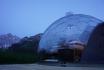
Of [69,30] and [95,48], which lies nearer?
[95,48]

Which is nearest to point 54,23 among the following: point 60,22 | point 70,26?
point 60,22

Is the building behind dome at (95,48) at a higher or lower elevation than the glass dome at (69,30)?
lower

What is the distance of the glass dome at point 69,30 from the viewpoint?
1174 inches

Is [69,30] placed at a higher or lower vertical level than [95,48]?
higher

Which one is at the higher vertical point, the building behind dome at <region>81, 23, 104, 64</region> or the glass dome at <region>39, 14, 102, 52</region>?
the glass dome at <region>39, 14, 102, 52</region>

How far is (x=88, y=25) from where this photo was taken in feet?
99.2

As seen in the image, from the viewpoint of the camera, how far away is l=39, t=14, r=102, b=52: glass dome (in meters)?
29.8

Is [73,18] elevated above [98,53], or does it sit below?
above

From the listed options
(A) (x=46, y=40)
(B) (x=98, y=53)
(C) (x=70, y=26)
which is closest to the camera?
(B) (x=98, y=53)

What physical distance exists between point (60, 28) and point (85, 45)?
4074mm

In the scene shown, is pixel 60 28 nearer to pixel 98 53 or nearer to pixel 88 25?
pixel 88 25

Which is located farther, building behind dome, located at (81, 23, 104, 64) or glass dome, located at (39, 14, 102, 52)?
glass dome, located at (39, 14, 102, 52)

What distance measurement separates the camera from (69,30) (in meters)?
30.9

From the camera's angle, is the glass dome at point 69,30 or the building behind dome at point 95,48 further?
the glass dome at point 69,30
